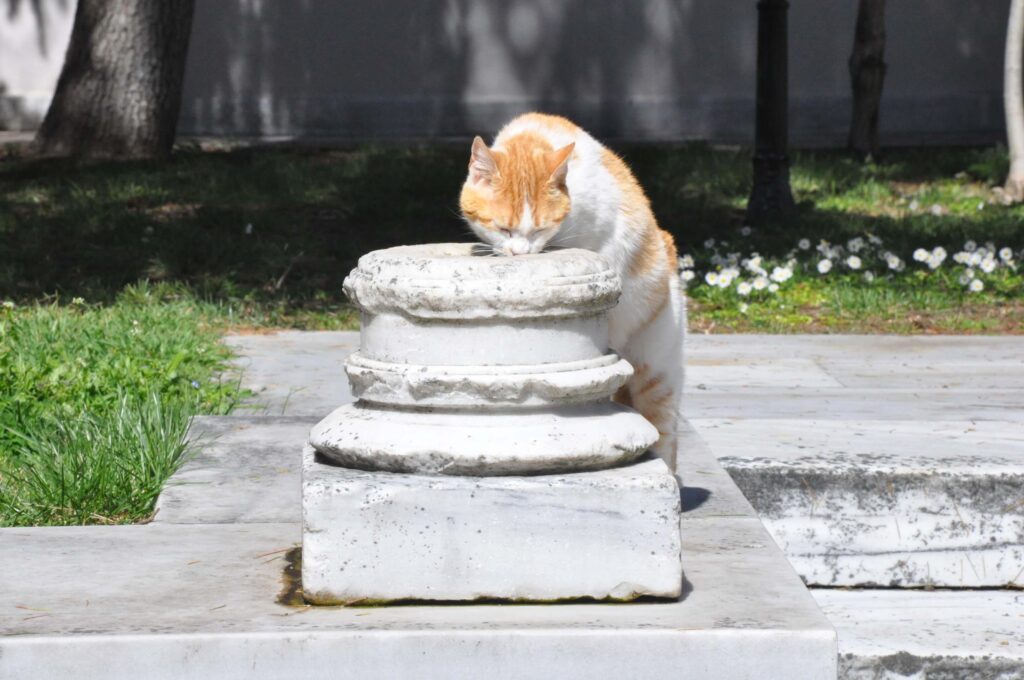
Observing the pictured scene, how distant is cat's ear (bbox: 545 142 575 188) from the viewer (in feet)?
12.2

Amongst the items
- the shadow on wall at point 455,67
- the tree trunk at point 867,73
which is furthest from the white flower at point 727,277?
the shadow on wall at point 455,67

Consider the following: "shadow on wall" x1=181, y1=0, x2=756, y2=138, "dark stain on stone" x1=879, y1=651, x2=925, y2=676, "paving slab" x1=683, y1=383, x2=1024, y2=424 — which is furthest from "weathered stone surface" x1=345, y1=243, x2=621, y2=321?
"shadow on wall" x1=181, y1=0, x2=756, y2=138

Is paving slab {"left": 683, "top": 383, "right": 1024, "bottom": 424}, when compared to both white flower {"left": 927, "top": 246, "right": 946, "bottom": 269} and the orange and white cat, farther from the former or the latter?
white flower {"left": 927, "top": 246, "right": 946, "bottom": 269}

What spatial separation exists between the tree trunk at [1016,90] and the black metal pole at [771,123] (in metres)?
2.31

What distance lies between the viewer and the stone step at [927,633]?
3.39 metres

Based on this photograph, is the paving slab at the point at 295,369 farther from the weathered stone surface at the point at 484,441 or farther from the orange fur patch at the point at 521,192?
the weathered stone surface at the point at 484,441

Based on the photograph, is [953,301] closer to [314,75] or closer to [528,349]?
[528,349]

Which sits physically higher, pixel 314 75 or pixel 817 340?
pixel 314 75

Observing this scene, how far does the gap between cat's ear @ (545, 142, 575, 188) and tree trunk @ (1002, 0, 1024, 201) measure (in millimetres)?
8109

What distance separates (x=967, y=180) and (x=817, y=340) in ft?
18.7

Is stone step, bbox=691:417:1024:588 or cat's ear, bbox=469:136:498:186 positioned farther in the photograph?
stone step, bbox=691:417:1024:588

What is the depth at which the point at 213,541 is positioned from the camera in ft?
10.7

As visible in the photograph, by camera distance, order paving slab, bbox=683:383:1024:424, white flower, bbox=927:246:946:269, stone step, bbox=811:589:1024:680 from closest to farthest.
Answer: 1. stone step, bbox=811:589:1024:680
2. paving slab, bbox=683:383:1024:424
3. white flower, bbox=927:246:946:269

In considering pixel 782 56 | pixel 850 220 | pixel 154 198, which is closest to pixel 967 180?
pixel 850 220
